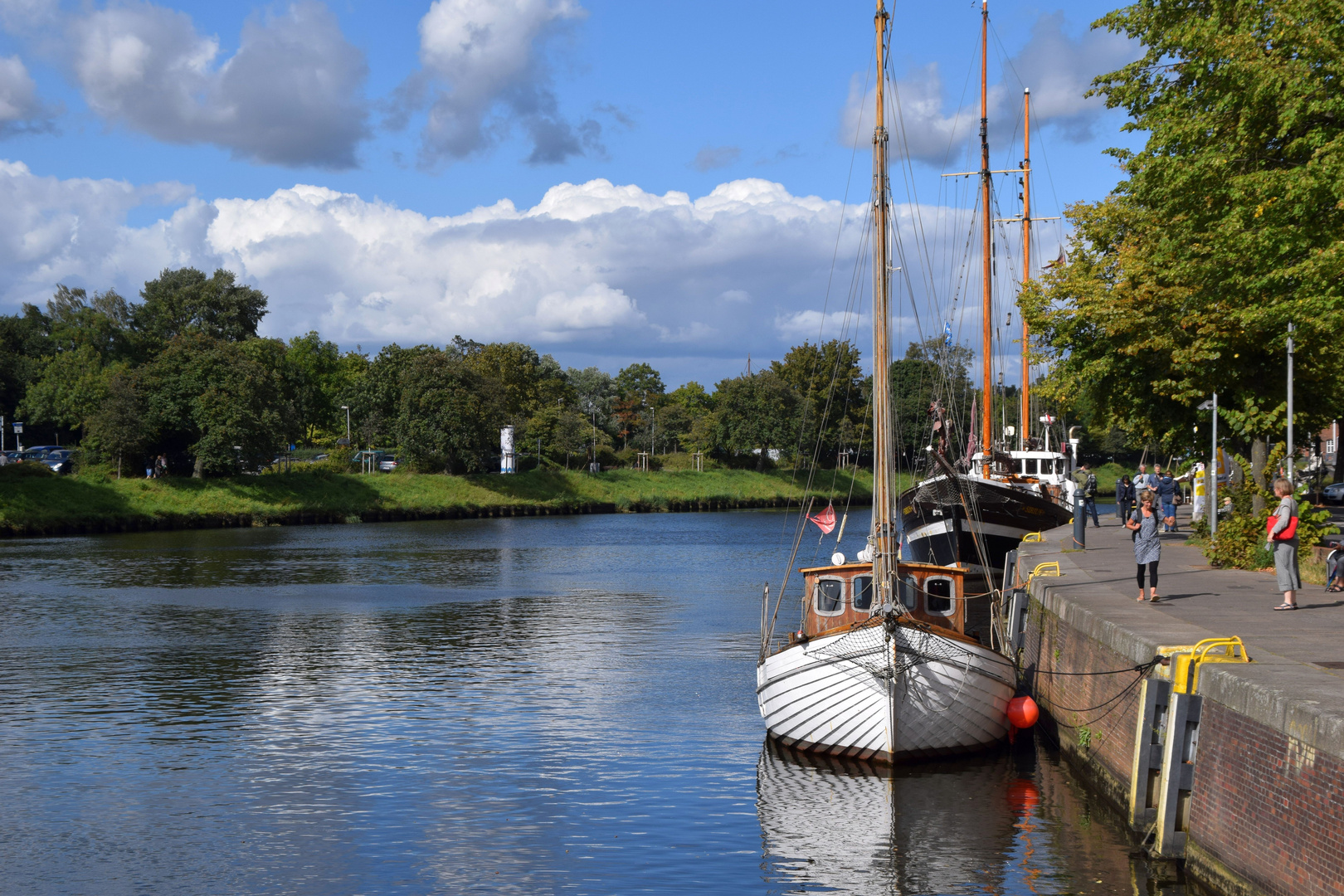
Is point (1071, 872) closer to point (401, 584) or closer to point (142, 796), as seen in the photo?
point (142, 796)

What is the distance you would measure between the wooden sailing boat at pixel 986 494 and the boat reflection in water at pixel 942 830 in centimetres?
1612

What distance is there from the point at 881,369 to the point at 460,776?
26.7 feet

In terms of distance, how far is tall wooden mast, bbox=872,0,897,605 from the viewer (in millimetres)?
17094

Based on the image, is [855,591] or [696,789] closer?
[696,789]

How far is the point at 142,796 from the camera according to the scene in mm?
16125

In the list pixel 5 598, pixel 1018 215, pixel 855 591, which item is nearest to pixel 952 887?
pixel 855 591

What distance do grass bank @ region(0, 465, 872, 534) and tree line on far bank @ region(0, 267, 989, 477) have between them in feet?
9.38

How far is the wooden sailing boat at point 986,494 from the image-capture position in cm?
3856

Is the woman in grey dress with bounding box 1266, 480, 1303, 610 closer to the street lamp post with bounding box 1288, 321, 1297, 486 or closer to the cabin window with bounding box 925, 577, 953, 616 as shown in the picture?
the cabin window with bounding box 925, 577, 953, 616

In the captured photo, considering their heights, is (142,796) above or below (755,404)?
below

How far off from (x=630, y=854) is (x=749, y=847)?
4.48 feet

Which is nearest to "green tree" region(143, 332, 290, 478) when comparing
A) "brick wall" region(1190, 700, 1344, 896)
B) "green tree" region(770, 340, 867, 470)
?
"green tree" region(770, 340, 867, 470)

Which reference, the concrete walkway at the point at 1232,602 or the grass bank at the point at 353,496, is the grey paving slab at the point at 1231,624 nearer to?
the concrete walkway at the point at 1232,602

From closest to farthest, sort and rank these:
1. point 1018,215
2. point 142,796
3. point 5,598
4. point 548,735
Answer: point 142,796 < point 548,735 < point 5,598 < point 1018,215
